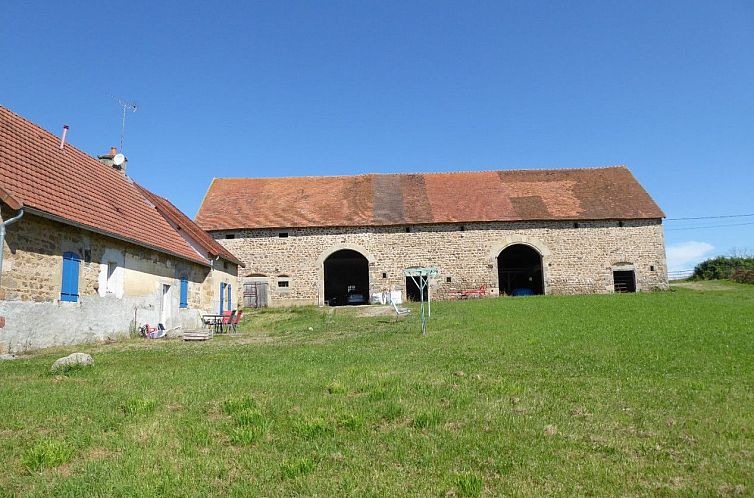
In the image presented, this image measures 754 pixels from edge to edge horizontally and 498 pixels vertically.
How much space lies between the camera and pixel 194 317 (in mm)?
16906

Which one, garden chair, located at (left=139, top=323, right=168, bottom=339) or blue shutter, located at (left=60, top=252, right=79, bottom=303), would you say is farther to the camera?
garden chair, located at (left=139, top=323, right=168, bottom=339)

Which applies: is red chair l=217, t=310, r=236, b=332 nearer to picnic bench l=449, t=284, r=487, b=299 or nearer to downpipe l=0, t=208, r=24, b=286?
downpipe l=0, t=208, r=24, b=286

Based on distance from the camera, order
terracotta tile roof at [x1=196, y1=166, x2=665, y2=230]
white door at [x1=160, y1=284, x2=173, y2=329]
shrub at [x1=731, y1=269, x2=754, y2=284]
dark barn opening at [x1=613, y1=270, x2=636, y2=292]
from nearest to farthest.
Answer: white door at [x1=160, y1=284, x2=173, y2=329], dark barn opening at [x1=613, y1=270, x2=636, y2=292], terracotta tile roof at [x1=196, y1=166, x2=665, y2=230], shrub at [x1=731, y1=269, x2=754, y2=284]

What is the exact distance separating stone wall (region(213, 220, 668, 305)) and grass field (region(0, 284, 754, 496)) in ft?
55.3

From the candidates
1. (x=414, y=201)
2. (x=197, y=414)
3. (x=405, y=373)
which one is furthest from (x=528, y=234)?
(x=197, y=414)

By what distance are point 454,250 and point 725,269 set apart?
19.9 metres

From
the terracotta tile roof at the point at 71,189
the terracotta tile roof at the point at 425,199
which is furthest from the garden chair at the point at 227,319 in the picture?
the terracotta tile roof at the point at 425,199

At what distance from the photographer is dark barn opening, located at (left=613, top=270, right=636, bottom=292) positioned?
82.7 ft

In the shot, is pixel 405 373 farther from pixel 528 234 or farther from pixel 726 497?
pixel 528 234

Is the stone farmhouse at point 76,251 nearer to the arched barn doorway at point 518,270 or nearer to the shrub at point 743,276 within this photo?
the arched barn doorway at point 518,270

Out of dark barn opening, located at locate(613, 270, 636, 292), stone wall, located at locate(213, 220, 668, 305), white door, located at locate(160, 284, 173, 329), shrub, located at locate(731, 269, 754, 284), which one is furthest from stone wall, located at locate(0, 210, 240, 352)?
shrub, located at locate(731, 269, 754, 284)

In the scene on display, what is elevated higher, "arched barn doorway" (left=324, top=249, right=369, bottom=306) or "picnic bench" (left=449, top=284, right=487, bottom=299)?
"arched barn doorway" (left=324, top=249, right=369, bottom=306)

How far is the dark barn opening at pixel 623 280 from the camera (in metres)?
25.2

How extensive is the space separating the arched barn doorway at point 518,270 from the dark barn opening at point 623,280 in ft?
12.4
